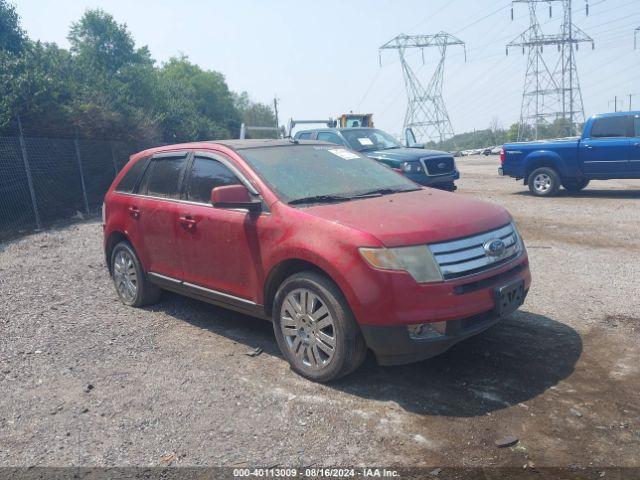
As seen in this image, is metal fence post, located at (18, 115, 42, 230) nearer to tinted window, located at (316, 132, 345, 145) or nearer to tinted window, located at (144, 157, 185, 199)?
tinted window, located at (316, 132, 345, 145)

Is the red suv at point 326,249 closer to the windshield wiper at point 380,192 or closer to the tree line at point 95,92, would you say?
the windshield wiper at point 380,192

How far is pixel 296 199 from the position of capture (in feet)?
14.8

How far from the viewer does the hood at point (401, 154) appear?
40.8ft

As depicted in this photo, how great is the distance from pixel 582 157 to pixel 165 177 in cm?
1158

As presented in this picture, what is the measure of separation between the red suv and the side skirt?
0.06ft

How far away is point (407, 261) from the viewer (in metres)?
3.74

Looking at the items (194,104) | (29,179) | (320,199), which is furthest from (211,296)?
(194,104)

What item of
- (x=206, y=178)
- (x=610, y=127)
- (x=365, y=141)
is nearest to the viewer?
(x=206, y=178)

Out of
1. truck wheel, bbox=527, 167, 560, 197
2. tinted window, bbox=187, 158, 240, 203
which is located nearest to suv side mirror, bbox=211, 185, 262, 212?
tinted window, bbox=187, 158, 240, 203

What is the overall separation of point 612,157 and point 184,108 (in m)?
29.9

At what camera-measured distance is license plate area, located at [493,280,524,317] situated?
396 centimetres

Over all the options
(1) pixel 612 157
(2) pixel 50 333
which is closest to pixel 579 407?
(2) pixel 50 333

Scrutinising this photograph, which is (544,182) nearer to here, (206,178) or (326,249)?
(206,178)

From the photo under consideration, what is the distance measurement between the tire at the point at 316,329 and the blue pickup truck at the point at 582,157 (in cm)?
1196
